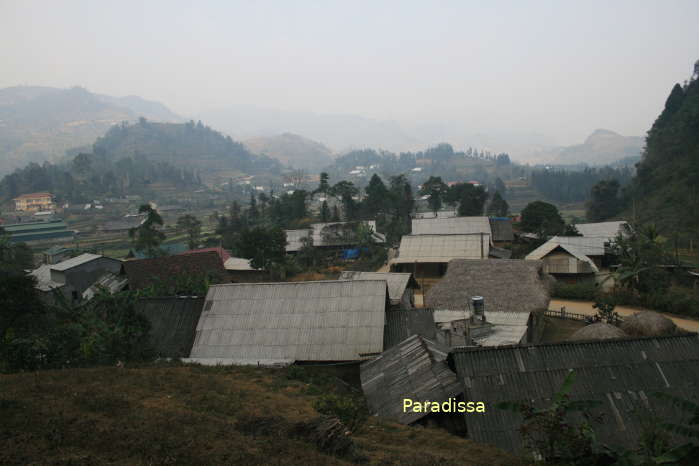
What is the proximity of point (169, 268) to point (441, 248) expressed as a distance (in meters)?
19.5

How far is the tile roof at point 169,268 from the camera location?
33.0m

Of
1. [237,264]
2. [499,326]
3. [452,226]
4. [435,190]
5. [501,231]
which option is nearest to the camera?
[499,326]

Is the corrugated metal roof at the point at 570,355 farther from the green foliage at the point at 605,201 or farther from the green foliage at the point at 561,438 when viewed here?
the green foliage at the point at 605,201

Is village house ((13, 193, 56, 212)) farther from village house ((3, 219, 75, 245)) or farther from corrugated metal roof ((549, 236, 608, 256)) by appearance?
corrugated metal roof ((549, 236, 608, 256))

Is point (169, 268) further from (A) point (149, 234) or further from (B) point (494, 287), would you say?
(B) point (494, 287)

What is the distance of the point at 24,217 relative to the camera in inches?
3684

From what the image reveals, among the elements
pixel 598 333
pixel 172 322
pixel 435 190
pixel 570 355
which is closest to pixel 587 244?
pixel 598 333

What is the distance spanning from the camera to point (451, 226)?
46.8m

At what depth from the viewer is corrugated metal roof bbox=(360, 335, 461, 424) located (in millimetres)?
12340

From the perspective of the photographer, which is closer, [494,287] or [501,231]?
[494,287]

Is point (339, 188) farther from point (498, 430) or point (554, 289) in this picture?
point (498, 430)

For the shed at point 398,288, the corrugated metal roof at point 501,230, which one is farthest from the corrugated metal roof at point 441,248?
the shed at point 398,288

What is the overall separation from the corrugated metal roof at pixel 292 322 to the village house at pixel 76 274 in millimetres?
19916

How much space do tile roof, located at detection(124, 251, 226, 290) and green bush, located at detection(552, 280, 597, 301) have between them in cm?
2111
